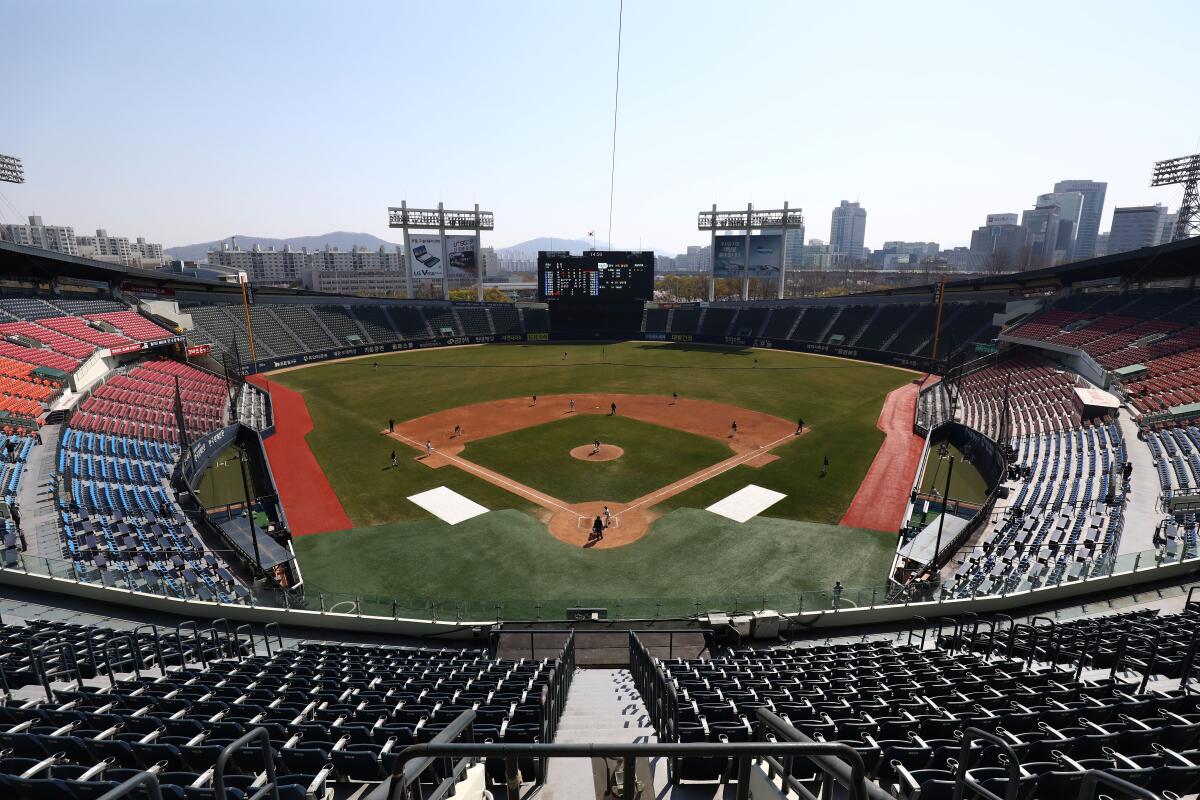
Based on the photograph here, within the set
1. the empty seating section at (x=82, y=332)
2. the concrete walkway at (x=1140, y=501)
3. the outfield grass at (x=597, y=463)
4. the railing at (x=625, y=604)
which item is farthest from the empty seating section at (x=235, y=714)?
the empty seating section at (x=82, y=332)

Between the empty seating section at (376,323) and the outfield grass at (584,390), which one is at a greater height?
the empty seating section at (376,323)

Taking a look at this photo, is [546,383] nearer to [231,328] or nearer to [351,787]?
[231,328]

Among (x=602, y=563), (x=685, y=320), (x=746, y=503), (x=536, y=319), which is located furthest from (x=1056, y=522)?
(x=536, y=319)

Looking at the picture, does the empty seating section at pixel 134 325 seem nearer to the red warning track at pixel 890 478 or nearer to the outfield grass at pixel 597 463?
the outfield grass at pixel 597 463

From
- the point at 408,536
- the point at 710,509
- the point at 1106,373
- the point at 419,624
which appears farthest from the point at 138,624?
the point at 1106,373

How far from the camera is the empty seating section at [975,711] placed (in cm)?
601

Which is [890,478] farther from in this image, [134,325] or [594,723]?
[134,325]

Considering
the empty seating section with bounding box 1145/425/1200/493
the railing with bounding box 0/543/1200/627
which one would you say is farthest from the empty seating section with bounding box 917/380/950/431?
the railing with bounding box 0/543/1200/627

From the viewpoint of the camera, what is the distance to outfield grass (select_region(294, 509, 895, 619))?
838 inches

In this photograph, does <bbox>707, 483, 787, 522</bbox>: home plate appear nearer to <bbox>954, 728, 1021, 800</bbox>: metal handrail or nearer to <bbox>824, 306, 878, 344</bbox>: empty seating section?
<bbox>954, 728, 1021, 800</bbox>: metal handrail

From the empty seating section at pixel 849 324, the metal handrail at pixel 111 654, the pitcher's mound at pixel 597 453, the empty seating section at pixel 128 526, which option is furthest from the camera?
the empty seating section at pixel 849 324

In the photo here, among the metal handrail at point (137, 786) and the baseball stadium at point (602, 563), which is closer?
the metal handrail at point (137, 786)

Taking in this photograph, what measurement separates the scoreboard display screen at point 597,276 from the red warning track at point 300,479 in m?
40.9

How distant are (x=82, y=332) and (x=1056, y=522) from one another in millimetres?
62715
